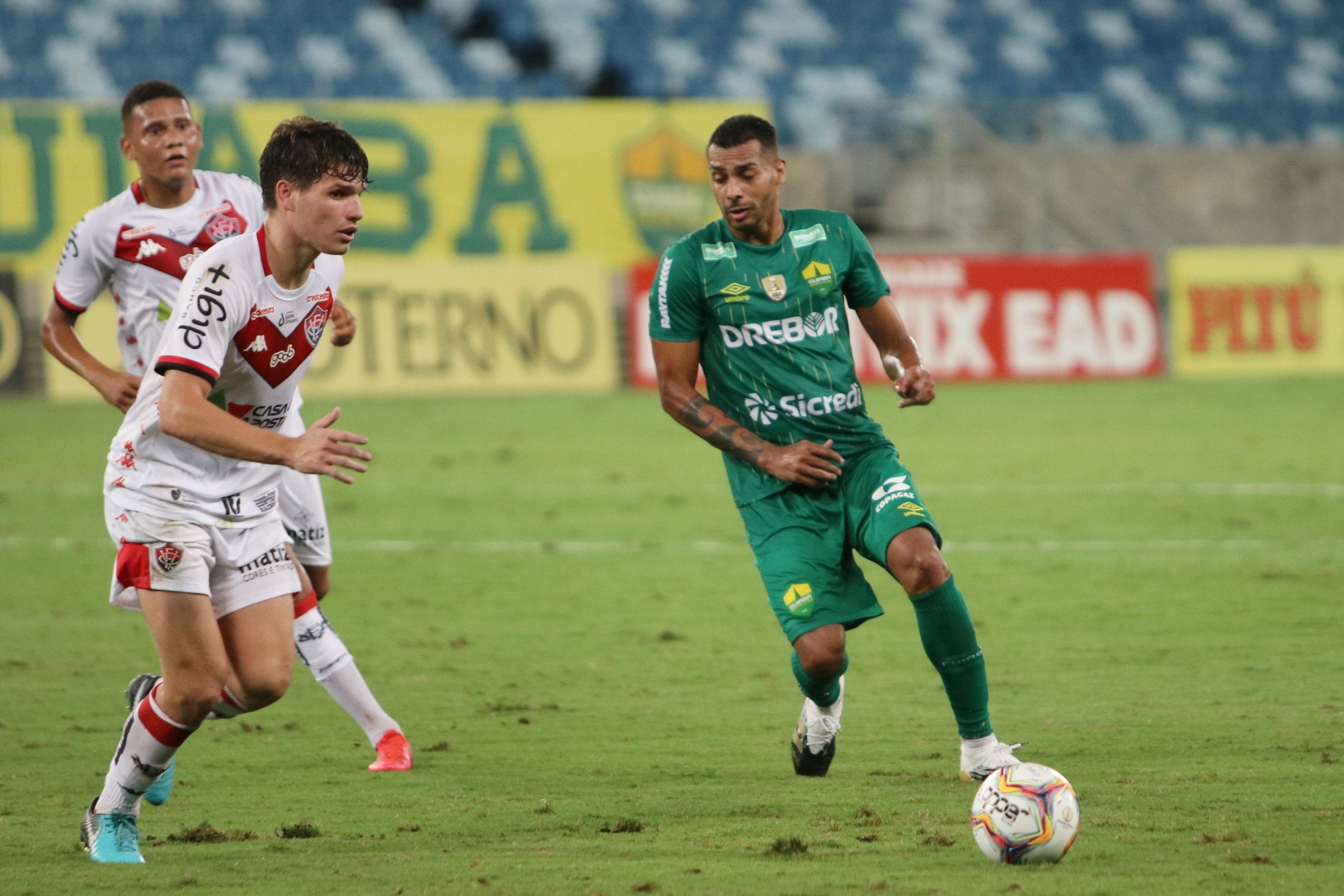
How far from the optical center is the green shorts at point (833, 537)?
5238mm

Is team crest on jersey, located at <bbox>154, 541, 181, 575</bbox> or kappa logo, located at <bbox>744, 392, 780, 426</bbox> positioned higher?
kappa logo, located at <bbox>744, 392, 780, 426</bbox>

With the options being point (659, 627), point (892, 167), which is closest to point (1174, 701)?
point (659, 627)

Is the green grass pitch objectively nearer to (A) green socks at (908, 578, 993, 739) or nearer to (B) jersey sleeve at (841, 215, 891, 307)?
(A) green socks at (908, 578, 993, 739)

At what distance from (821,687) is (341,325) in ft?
6.25

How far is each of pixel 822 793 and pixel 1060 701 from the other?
1.55 metres

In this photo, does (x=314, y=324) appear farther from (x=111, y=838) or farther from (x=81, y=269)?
(x=81, y=269)

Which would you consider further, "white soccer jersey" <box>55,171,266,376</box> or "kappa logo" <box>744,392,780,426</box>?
"white soccer jersey" <box>55,171,266,376</box>

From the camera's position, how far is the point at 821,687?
5305 millimetres

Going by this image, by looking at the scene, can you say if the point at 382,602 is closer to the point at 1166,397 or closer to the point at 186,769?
the point at 186,769

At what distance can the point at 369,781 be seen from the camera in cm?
541

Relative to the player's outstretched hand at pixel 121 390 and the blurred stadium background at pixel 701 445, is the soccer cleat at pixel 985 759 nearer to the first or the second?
the blurred stadium background at pixel 701 445

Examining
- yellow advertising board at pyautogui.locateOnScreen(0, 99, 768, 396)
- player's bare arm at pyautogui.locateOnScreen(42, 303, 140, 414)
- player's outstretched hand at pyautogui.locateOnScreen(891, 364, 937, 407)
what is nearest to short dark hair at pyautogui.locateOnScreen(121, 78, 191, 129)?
player's bare arm at pyautogui.locateOnScreen(42, 303, 140, 414)

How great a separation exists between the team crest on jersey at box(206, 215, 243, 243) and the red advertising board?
1372 centimetres

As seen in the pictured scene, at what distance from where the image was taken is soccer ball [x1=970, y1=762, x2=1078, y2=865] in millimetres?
4227
